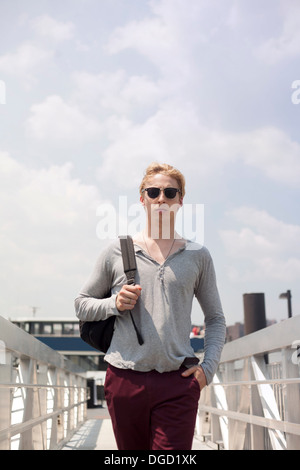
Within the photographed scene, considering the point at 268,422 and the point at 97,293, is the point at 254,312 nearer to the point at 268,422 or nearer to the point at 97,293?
the point at 268,422

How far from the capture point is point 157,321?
2086mm

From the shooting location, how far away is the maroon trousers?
6.56 feet

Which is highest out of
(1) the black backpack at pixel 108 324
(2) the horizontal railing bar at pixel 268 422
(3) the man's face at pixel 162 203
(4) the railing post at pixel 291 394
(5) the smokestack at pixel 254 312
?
(5) the smokestack at pixel 254 312

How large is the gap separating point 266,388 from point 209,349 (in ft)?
7.90

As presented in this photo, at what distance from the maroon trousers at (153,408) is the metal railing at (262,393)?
103 cm

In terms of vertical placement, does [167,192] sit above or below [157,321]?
above

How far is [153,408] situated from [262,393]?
2633 millimetres

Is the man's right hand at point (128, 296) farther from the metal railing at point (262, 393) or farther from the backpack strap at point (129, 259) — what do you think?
the metal railing at point (262, 393)

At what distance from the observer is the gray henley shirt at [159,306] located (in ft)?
6.75

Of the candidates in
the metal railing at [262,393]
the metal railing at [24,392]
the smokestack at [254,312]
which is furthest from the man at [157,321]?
the smokestack at [254,312]

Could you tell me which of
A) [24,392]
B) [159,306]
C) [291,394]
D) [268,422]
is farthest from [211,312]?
[24,392]

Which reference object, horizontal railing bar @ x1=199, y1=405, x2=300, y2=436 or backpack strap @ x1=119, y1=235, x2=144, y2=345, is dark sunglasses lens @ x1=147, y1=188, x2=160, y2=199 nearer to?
backpack strap @ x1=119, y1=235, x2=144, y2=345

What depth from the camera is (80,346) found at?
4362 centimetres
